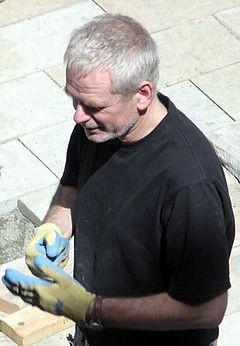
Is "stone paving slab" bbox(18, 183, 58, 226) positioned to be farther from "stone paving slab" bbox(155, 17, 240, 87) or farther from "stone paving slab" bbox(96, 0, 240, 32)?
"stone paving slab" bbox(96, 0, 240, 32)

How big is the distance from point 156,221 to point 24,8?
4846mm

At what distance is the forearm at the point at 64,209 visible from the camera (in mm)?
4051

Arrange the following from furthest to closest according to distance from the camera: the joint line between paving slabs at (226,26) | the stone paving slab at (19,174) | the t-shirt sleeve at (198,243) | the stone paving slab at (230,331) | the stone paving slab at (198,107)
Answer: the joint line between paving slabs at (226,26), the stone paving slab at (198,107), the stone paving slab at (19,174), the stone paving slab at (230,331), the t-shirt sleeve at (198,243)

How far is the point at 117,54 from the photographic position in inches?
130

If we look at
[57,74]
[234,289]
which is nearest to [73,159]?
[234,289]

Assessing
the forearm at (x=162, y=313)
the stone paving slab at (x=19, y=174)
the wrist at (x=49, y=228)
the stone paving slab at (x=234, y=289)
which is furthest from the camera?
the stone paving slab at (x=19, y=174)

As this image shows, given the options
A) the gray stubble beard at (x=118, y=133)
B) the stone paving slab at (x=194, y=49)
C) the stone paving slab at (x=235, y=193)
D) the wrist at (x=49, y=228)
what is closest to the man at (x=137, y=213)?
the gray stubble beard at (x=118, y=133)

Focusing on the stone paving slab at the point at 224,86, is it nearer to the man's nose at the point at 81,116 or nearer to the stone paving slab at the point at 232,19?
the stone paving slab at the point at 232,19

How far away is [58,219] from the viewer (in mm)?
4078

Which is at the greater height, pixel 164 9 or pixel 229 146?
pixel 229 146

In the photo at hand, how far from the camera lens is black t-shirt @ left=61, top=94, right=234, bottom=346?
130 inches

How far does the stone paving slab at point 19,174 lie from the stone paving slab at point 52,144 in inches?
1.7

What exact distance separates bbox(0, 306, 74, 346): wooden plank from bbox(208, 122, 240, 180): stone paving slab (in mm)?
1678

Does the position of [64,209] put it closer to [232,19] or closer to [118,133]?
[118,133]
